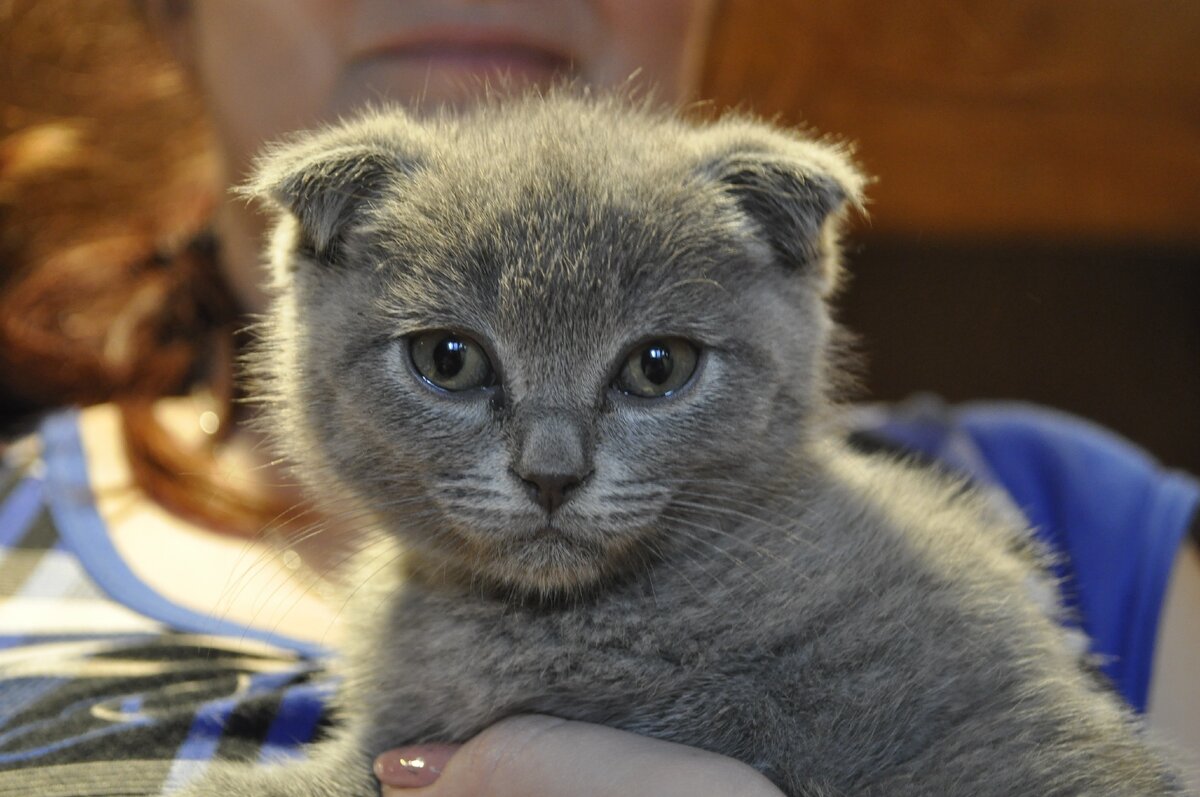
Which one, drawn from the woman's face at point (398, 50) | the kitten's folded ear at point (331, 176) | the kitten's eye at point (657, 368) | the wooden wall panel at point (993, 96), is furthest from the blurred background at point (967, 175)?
the kitten's eye at point (657, 368)

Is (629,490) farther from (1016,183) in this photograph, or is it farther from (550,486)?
(1016,183)

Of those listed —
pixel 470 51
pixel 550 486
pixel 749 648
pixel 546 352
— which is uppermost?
pixel 470 51

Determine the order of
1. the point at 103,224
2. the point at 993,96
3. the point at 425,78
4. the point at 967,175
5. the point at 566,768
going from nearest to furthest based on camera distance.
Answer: the point at 566,768
the point at 425,78
the point at 103,224
the point at 993,96
the point at 967,175

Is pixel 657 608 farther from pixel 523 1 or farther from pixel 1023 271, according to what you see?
pixel 1023 271

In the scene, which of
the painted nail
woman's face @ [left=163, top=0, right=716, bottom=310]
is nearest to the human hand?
the painted nail

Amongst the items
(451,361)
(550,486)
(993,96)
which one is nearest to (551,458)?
(550,486)

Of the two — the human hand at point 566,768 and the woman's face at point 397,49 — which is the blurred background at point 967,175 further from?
the human hand at point 566,768
